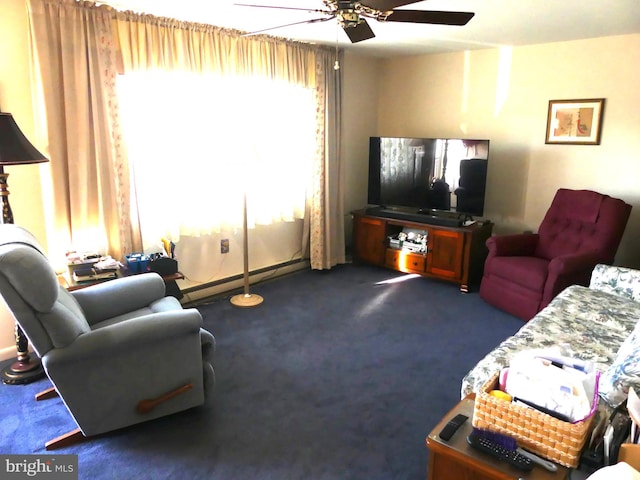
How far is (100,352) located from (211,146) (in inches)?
87.4

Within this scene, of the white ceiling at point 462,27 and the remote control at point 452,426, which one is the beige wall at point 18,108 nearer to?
the white ceiling at point 462,27

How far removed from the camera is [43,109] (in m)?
2.87

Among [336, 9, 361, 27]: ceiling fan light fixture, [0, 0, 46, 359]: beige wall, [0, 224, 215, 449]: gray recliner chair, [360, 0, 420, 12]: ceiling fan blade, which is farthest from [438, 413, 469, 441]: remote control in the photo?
[0, 0, 46, 359]: beige wall

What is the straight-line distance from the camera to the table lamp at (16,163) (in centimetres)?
242

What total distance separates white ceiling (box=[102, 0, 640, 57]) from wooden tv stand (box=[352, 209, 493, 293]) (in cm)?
169

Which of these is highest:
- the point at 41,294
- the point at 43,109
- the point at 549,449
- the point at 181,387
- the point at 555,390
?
the point at 43,109

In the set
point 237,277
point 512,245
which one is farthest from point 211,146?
point 512,245

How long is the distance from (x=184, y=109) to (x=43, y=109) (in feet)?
3.39

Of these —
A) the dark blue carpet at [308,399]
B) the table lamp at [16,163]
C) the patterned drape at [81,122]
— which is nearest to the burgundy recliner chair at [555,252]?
the dark blue carpet at [308,399]

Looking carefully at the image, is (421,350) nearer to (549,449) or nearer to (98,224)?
(549,449)

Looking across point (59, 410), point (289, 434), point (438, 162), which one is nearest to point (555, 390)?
point (289, 434)

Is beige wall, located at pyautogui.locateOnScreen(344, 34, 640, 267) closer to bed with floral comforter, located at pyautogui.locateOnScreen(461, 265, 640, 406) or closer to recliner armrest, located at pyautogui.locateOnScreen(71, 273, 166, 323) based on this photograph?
bed with floral comforter, located at pyautogui.locateOnScreen(461, 265, 640, 406)

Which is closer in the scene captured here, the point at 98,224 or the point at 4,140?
the point at 4,140

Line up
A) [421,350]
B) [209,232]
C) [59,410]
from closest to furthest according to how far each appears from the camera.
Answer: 1. [59,410]
2. [421,350]
3. [209,232]
